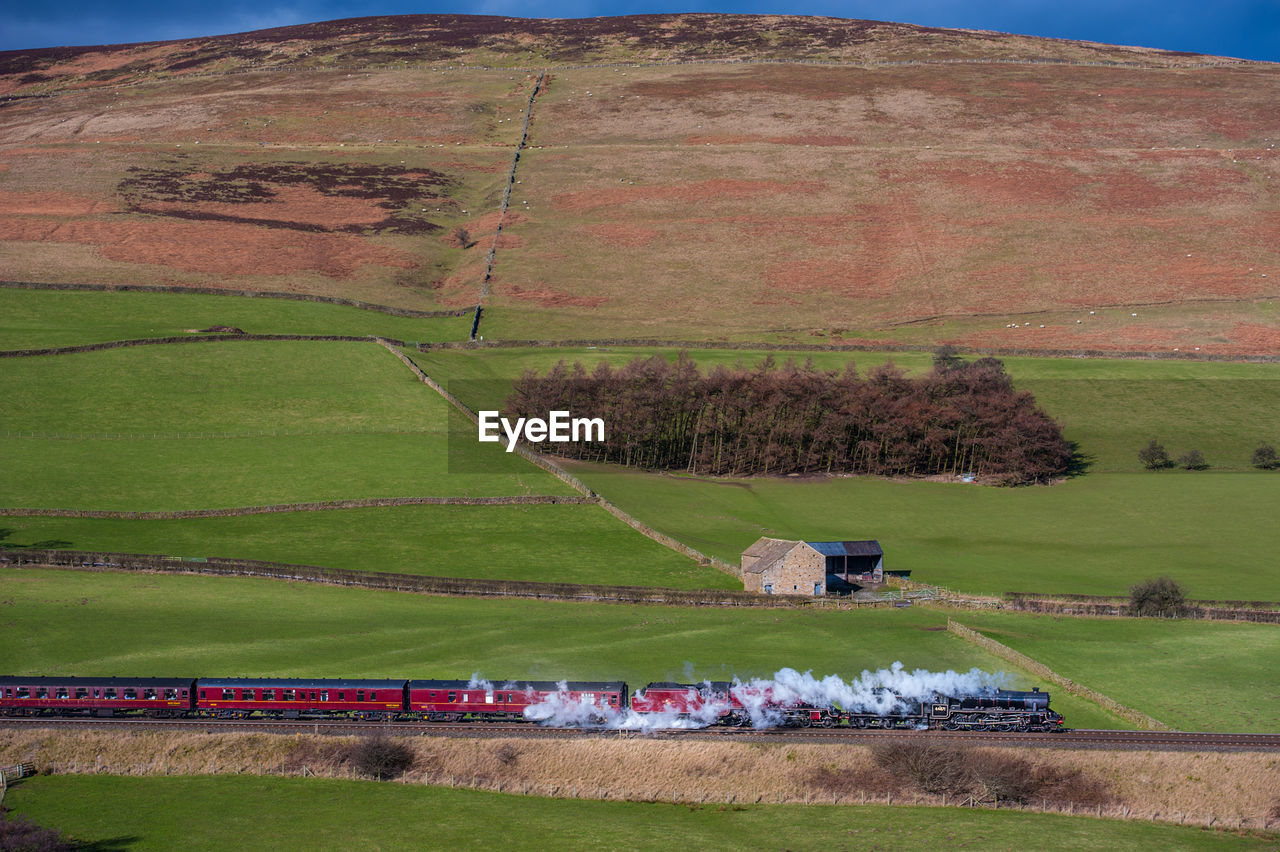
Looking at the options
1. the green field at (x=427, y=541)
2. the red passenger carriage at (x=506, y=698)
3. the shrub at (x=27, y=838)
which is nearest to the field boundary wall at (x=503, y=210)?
Answer: the green field at (x=427, y=541)

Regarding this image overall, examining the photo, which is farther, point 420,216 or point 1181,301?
point 420,216

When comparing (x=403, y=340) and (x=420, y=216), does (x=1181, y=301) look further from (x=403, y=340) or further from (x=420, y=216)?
(x=420, y=216)

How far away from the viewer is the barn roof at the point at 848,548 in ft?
204

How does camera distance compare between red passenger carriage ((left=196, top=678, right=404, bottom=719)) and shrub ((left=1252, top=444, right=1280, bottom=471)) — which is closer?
red passenger carriage ((left=196, top=678, right=404, bottom=719))

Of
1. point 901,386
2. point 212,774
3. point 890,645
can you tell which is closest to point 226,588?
point 212,774

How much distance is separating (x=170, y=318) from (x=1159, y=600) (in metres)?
89.4

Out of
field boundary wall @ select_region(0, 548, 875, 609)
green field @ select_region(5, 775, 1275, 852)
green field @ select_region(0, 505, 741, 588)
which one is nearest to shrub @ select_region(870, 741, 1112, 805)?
green field @ select_region(5, 775, 1275, 852)

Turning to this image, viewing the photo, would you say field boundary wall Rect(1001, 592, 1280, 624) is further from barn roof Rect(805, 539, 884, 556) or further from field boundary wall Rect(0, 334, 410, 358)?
field boundary wall Rect(0, 334, 410, 358)

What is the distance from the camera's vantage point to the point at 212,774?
38406 millimetres

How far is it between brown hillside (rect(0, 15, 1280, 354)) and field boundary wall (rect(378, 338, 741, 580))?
2228 centimetres

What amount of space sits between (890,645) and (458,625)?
1922 centimetres

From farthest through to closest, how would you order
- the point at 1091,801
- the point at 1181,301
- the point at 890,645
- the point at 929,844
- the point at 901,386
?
1. the point at 1181,301
2. the point at 901,386
3. the point at 890,645
4. the point at 1091,801
5. the point at 929,844

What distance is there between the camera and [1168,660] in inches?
1962

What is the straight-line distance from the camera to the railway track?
39.5 m
